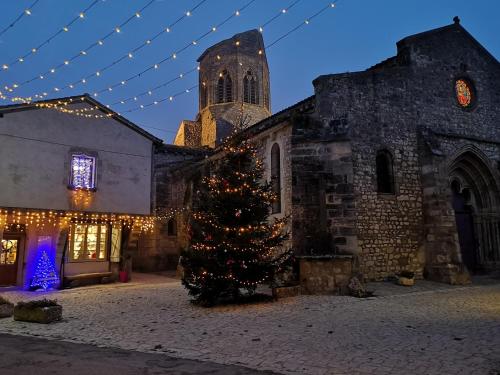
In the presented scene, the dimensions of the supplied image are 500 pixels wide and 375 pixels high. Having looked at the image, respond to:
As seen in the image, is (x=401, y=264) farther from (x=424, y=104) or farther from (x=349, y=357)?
(x=349, y=357)

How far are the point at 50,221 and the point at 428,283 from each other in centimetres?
1332

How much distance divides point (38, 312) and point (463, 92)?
1672 cm

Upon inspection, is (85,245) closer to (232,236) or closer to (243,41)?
(232,236)

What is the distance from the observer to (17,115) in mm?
13164

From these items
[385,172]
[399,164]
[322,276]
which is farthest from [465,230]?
[322,276]

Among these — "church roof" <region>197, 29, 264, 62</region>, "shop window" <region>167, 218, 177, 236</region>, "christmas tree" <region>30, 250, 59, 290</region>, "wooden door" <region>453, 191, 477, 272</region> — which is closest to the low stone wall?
"wooden door" <region>453, 191, 477, 272</region>

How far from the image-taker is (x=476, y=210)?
629 inches

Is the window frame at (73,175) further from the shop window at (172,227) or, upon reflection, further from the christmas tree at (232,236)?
the shop window at (172,227)

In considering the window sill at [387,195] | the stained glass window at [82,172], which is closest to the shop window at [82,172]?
the stained glass window at [82,172]

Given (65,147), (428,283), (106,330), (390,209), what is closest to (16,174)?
(65,147)

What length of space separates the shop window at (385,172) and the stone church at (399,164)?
36 mm

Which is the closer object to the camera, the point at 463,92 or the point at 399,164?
the point at 399,164

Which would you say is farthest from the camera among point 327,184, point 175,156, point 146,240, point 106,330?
point 175,156

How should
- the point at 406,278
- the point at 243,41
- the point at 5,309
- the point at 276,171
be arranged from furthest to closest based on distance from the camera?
the point at 243,41 < the point at 276,171 < the point at 406,278 < the point at 5,309
